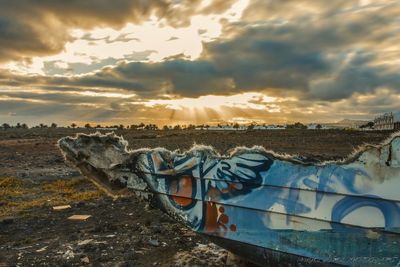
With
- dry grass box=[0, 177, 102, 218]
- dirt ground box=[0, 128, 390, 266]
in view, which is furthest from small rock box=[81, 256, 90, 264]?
dry grass box=[0, 177, 102, 218]

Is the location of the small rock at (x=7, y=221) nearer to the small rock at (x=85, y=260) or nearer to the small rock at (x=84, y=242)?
the small rock at (x=84, y=242)

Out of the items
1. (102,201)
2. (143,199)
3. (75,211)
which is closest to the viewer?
(143,199)

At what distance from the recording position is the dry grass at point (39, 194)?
10852 mm

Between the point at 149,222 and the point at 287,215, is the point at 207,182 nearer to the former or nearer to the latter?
the point at 287,215

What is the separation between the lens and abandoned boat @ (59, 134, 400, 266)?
170 inches

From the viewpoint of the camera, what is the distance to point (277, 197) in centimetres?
493

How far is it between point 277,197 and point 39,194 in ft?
33.3

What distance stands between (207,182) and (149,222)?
11.3 ft

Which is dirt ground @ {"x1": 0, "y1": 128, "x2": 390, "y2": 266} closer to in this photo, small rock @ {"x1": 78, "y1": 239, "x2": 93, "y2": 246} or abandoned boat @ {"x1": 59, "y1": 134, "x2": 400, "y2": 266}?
small rock @ {"x1": 78, "y1": 239, "x2": 93, "y2": 246}

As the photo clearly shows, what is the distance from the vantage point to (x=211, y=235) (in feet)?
18.7

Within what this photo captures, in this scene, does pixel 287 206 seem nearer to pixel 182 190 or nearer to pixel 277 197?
pixel 277 197

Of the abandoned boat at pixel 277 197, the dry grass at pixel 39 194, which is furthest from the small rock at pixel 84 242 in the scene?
the dry grass at pixel 39 194

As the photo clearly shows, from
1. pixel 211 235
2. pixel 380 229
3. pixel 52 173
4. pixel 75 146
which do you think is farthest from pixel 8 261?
pixel 52 173

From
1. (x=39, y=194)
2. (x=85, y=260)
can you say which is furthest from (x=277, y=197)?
(x=39, y=194)
